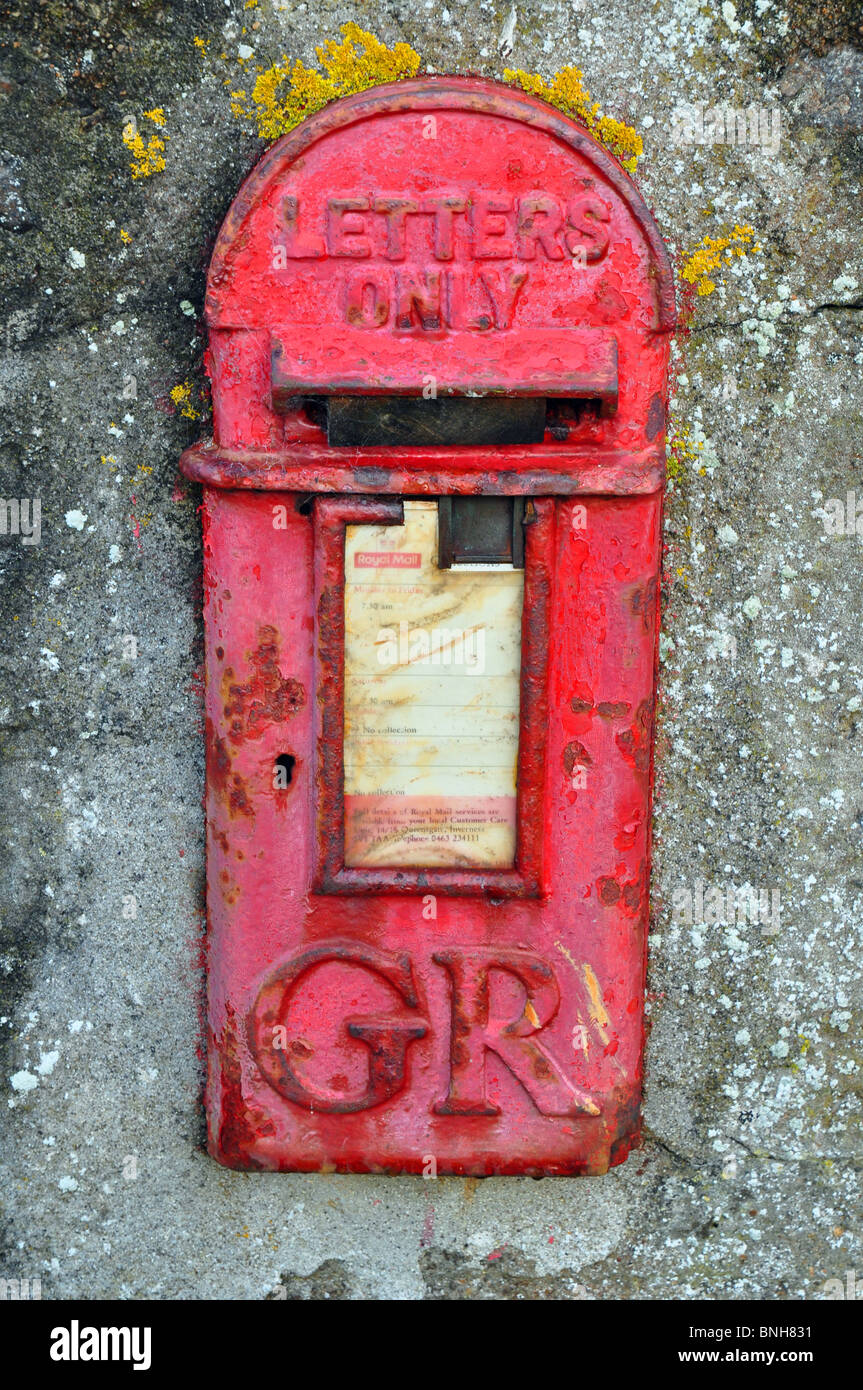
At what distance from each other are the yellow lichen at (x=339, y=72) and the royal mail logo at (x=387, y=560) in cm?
54

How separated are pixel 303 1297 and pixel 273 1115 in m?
0.39

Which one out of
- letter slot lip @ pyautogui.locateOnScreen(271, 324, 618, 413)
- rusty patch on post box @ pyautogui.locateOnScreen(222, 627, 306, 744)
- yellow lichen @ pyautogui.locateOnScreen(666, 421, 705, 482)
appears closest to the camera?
letter slot lip @ pyautogui.locateOnScreen(271, 324, 618, 413)

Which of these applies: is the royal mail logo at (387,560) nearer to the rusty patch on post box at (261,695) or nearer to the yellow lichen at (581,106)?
the rusty patch on post box at (261,695)

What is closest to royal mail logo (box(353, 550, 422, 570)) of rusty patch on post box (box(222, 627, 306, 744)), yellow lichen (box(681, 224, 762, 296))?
rusty patch on post box (box(222, 627, 306, 744))

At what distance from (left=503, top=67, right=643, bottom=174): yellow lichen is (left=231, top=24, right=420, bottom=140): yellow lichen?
Result: 0.13 metres

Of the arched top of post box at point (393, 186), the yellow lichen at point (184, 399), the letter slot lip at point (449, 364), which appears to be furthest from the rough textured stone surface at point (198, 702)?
the letter slot lip at point (449, 364)

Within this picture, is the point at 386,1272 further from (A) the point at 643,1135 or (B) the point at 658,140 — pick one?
(B) the point at 658,140

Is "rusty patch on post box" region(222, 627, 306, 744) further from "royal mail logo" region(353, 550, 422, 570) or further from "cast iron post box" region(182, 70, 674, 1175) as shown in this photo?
"royal mail logo" region(353, 550, 422, 570)

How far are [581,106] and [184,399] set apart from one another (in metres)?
0.61

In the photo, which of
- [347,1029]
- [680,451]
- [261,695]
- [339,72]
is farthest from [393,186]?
[347,1029]

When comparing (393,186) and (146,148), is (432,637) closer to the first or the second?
(393,186)

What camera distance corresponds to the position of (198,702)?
144cm

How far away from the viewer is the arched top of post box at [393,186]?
Answer: 46.5 inches

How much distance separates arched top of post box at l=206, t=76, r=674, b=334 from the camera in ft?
3.88
